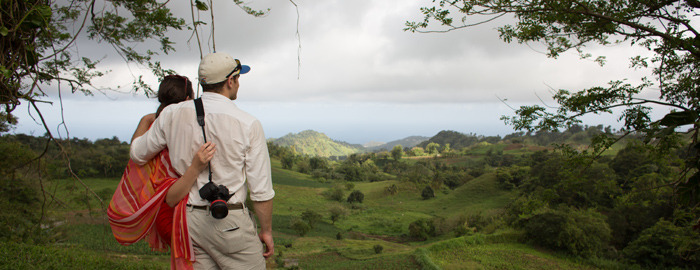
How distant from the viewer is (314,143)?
16225cm

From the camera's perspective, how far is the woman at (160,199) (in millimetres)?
1831

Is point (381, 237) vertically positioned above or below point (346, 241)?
below

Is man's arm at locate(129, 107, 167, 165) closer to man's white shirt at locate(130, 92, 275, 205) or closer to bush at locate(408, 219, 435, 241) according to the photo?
man's white shirt at locate(130, 92, 275, 205)

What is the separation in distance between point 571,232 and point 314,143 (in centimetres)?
14299

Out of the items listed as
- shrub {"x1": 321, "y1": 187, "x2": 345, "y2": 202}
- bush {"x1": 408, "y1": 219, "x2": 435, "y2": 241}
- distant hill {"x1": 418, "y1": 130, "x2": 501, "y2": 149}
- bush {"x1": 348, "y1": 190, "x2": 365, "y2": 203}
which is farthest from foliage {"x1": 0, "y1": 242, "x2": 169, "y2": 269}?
distant hill {"x1": 418, "y1": 130, "x2": 501, "y2": 149}

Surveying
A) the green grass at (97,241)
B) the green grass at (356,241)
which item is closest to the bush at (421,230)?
the green grass at (356,241)

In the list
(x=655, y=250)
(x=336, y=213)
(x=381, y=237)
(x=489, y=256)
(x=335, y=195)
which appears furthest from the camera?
(x=335, y=195)

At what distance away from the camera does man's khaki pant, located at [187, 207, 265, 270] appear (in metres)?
1.83

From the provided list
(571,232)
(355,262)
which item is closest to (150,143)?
(355,262)

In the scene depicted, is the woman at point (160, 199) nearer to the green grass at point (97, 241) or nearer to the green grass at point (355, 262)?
the green grass at point (355, 262)

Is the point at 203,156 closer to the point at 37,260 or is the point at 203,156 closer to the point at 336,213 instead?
the point at 37,260

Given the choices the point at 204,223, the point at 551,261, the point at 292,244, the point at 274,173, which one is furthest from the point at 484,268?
the point at 274,173

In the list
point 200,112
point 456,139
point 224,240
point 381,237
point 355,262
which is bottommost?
point 381,237

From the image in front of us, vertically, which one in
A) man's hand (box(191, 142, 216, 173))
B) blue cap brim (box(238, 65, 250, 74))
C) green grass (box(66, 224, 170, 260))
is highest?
blue cap brim (box(238, 65, 250, 74))
